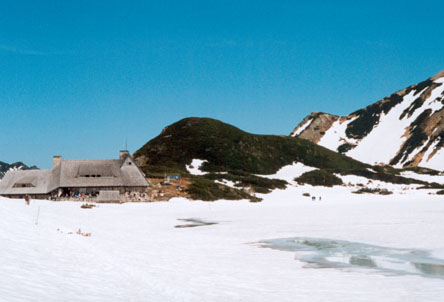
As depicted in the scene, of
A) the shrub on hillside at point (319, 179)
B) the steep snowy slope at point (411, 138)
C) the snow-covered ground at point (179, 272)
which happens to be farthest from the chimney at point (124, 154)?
the steep snowy slope at point (411, 138)

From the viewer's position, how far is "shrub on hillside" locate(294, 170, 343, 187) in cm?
9563

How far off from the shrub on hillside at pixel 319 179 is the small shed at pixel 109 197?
153 feet

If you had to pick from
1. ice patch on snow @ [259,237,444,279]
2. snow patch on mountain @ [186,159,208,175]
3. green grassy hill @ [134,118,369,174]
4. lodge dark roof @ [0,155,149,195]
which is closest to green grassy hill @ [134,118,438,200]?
green grassy hill @ [134,118,369,174]

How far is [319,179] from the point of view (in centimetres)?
9825

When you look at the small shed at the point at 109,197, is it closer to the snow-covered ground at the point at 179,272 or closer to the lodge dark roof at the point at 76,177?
the lodge dark roof at the point at 76,177

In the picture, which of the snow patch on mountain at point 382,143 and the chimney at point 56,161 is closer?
the chimney at point 56,161

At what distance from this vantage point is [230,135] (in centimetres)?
14050

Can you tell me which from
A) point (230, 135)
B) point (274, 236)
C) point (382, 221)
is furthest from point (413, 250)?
point (230, 135)

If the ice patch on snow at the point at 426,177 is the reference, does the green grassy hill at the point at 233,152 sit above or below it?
above

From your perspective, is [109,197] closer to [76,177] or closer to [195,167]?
[76,177]

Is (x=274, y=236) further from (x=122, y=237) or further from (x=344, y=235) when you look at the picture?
(x=122, y=237)

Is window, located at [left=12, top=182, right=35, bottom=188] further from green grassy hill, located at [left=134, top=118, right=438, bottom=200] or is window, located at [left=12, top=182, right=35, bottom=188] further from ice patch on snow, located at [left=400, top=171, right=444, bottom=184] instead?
ice patch on snow, located at [left=400, top=171, right=444, bottom=184]

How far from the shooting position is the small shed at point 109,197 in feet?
198

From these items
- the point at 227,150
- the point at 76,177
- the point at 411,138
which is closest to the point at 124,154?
the point at 76,177
